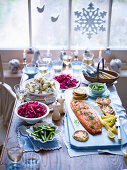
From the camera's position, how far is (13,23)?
321 centimetres

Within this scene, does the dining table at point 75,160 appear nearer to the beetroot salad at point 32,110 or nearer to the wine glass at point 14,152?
the wine glass at point 14,152

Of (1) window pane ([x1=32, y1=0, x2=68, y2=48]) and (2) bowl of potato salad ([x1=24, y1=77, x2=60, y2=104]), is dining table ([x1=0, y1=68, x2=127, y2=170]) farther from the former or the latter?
(1) window pane ([x1=32, y1=0, x2=68, y2=48])

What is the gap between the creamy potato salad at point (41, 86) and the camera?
2088mm

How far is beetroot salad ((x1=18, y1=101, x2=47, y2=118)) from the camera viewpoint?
1.74m

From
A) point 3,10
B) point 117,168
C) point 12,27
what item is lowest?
point 117,168

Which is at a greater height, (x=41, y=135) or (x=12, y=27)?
(x=12, y=27)

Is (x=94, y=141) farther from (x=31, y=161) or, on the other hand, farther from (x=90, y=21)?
(x=90, y=21)

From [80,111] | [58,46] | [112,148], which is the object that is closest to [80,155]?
[112,148]

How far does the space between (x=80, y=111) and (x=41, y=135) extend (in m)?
0.38

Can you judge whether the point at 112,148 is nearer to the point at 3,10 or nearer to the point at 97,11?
the point at 97,11

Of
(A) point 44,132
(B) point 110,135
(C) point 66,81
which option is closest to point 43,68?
(C) point 66,81

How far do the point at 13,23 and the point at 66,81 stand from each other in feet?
4.20

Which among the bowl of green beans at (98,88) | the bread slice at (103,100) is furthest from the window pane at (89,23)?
the bread slice at (103,100)

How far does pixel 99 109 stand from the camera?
1885mm
